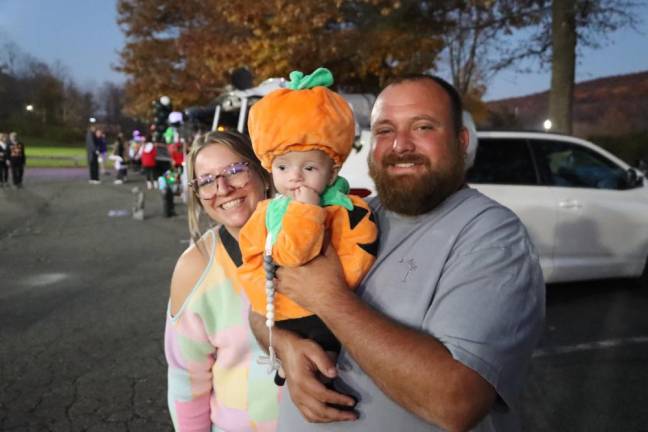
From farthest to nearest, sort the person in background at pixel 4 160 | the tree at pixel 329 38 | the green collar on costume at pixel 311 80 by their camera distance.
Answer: the person in background at pixel 4 160
the tree at pixel 329 38
the green collar on costume at pixel 311 80

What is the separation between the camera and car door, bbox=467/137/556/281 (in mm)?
5492

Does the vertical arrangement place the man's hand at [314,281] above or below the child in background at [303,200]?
below

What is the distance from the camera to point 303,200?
148cm

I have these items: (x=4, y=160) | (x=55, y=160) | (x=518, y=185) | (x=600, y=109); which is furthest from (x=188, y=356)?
(x=55, y=160)

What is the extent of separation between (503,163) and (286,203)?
15.4 ft

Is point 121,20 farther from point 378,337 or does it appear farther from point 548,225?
point 378,337

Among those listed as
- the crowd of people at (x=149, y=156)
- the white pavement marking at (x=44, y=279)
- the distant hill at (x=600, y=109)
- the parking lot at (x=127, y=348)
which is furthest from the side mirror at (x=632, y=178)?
the distant hill at (x=600, y=109)

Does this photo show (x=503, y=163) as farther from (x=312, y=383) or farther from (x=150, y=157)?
(x=150, y=157)

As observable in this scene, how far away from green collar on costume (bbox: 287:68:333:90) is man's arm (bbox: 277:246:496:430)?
0.63 metres

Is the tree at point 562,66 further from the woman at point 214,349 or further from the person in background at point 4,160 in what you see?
the person in background at point 4,160

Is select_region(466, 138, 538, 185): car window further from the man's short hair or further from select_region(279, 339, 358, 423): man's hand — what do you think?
select_region(279, 339, 358, 423): man's hand

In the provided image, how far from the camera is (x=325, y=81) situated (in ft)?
5.38

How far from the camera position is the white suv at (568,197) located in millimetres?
5531

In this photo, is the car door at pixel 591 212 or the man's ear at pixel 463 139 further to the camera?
the car door at pixel 591 212
